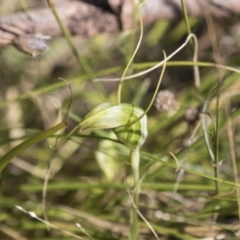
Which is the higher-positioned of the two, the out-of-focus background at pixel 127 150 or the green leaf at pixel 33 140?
the out-of-focus background at pixel 127 150

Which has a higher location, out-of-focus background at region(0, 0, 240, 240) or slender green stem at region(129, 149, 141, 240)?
out-of-focus background at region(0, 0, 240, 240)

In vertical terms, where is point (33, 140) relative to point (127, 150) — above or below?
below

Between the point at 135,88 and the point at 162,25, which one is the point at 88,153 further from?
the point at 162,25

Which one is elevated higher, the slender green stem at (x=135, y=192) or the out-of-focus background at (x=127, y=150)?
the out-of-focus background at (x=127, y=150)

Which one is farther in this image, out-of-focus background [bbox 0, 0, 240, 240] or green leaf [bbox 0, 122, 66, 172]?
out-of-focus background [bbox 0, 0, 240, 240]

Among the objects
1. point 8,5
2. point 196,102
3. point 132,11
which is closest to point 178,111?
point 196,102

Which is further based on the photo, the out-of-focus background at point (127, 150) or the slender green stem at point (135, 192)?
the out-of-focus background at point (127, 150)

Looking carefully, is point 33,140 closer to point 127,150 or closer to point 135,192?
point 135,192

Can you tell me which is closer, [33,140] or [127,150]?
[33,140]

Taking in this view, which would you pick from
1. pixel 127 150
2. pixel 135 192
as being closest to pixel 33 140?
pixel 135 192

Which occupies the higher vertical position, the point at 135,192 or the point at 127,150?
the point at 127,150

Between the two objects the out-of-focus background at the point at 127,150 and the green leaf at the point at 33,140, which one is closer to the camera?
the green leaf at the point at 33,140
